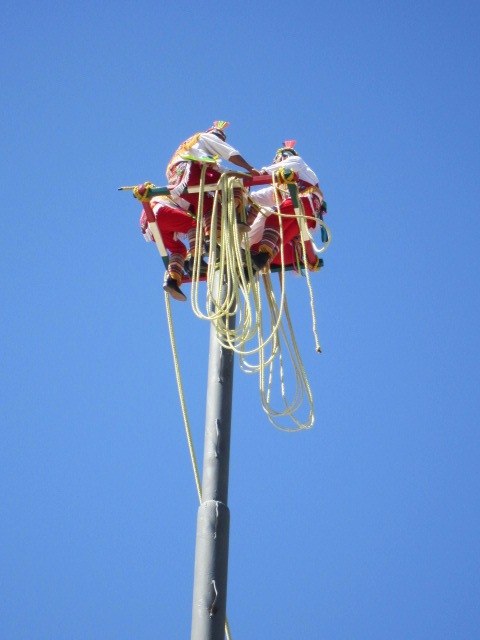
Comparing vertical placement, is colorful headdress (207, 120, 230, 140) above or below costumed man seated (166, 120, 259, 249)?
above

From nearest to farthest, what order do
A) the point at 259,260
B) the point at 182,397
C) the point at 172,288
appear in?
1. the point at 182,397
2. the point at 259,260
3. the point at 172,288

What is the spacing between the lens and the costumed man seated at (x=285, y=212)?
6.73 meters

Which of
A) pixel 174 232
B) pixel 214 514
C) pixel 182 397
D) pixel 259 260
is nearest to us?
pixel 214 514

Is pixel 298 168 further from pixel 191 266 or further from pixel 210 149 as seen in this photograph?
pixel 191 266

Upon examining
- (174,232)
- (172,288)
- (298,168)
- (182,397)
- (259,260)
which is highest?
(298,168)

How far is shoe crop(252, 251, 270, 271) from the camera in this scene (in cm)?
670

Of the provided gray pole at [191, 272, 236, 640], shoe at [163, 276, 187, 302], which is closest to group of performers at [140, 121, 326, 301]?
shoe at [163, 276, 187, 302]

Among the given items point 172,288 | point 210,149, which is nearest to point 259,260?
point 172,288

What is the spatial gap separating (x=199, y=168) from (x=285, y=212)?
784mm

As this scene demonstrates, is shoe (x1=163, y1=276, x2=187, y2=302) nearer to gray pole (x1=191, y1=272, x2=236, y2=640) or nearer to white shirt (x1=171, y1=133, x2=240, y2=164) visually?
white shirt (x1=171, y1=133, x2=240, y2=164)

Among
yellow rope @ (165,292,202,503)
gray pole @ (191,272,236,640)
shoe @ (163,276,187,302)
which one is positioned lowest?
gray pole @ (191,272,236,640)

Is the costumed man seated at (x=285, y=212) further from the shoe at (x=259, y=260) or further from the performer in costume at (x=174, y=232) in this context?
the performer in costume at (x=174, y=232)

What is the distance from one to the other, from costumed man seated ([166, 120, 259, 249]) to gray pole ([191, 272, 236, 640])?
1477mm

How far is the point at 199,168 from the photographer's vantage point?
6594 mm
